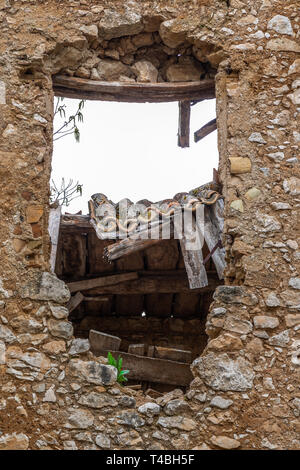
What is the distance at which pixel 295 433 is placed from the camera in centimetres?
421

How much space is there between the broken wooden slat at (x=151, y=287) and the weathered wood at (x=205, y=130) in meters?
1.61

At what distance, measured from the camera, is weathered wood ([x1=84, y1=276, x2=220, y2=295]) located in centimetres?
710

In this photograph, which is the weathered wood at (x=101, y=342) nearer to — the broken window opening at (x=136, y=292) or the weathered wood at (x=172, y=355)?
the weathered wood at (x=172, y=355)

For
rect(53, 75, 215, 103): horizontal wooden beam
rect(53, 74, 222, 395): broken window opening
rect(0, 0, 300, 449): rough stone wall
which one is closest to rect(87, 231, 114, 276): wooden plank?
rect(53, 74, 222, 395): broken window opening

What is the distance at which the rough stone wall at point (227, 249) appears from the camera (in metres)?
4.25

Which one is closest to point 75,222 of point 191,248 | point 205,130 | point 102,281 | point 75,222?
point 75,222

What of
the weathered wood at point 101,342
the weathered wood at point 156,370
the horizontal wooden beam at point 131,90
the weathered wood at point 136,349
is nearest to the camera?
the horizontal wooden beam at point 131,90

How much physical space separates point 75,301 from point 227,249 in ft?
9.22

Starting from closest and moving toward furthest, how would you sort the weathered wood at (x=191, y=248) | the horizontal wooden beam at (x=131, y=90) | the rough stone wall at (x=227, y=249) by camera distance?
1. the rough stone wall at (x=227, y=249)
2. the horizontal wooden beam at (x=131, y=90)
3. the weathered wood at (x=191, y=248)

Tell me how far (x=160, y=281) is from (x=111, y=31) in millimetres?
3015

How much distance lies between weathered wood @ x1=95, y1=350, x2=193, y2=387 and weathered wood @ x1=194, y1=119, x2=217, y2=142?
8.85 ft

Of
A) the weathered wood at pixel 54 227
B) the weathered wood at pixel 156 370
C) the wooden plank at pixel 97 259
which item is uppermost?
the weathered wood at pixel 54 227

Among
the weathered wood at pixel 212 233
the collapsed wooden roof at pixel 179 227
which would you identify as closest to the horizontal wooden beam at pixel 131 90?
the collapsed wooden roof at pixel 179 227

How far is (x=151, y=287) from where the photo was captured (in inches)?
280
